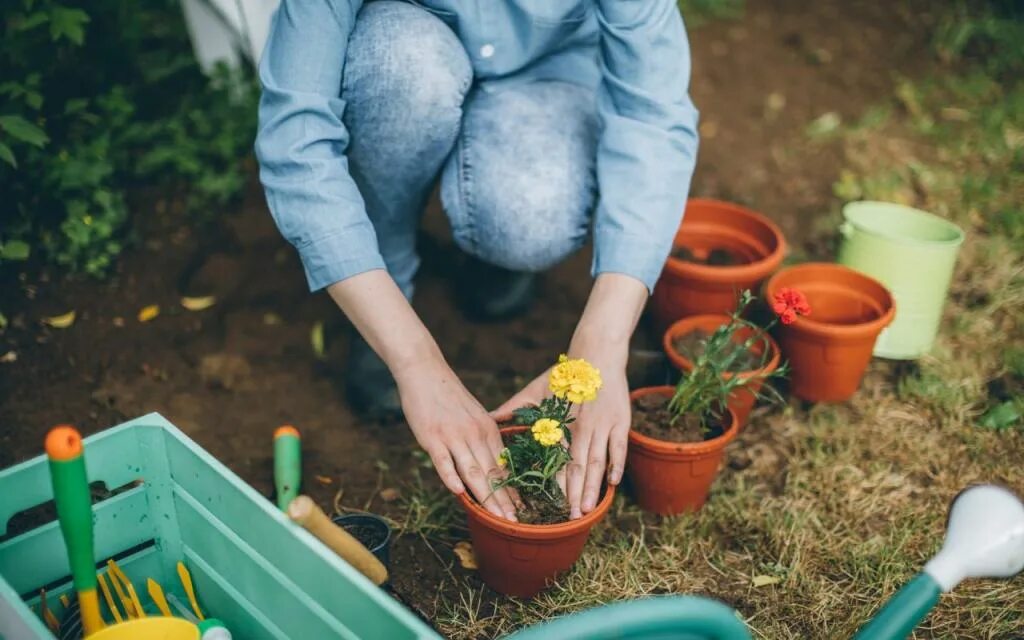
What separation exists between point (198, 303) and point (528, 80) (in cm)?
90

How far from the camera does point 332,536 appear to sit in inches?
43.9

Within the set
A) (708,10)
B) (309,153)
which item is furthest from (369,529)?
(708,10)

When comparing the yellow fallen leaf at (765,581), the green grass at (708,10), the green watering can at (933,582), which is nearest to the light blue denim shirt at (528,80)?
the yellow fallen leaf at (765,581)

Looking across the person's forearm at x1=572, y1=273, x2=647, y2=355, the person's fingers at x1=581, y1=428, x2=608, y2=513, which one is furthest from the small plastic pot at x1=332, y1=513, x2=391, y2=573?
the person's forearm at x1=572, y1=273, x2=647, y2=355

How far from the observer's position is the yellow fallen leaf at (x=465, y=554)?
153cm

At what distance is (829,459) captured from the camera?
5.81ft

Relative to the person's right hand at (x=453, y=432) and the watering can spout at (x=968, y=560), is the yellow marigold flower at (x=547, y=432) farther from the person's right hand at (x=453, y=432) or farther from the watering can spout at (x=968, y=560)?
the watering can spout at (x=968, y=560)

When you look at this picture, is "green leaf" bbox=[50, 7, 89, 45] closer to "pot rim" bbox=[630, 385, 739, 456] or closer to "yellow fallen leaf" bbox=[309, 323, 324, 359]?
"yellow fallen leaf" bbox=[309, 323, 324, 359]

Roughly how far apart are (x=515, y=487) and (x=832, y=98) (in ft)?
7.32

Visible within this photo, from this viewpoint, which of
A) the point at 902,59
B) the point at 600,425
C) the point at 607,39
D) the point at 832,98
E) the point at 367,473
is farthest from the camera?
the point at 902,59

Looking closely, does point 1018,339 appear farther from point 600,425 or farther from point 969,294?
point 600,425

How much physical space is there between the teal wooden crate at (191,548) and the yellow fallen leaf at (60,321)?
2.35 feet

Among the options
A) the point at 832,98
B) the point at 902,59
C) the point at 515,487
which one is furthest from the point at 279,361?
the point at 902,59

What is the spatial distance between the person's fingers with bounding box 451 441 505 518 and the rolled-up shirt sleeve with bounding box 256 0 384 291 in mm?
305
